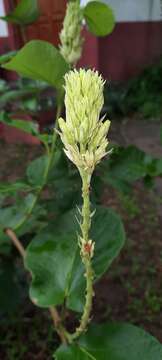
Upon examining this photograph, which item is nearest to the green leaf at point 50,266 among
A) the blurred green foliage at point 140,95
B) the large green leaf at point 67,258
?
the large green leaf at point 67,258

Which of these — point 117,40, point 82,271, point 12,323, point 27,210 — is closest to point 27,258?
point 82,271

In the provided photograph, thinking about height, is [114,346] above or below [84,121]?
below

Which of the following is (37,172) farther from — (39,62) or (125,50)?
(125,50)

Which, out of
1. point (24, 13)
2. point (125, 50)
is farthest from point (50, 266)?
point (125, 50)

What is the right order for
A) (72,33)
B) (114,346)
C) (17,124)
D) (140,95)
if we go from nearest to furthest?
(114,346) → (72,33) → (17,124) → (140,95)

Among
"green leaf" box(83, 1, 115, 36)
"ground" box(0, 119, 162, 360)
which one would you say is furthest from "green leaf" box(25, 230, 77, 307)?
"ground" box(0, 119, 162, 360)
